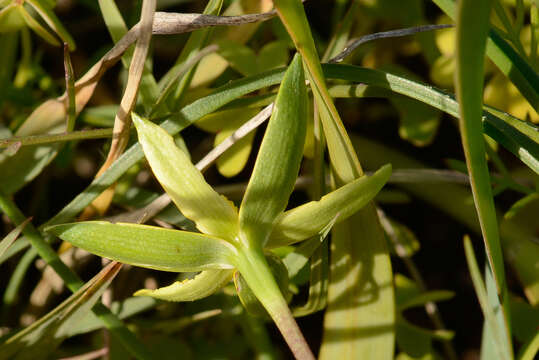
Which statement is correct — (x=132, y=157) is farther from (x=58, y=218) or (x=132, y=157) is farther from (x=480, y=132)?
Result: (x=480, y=132)

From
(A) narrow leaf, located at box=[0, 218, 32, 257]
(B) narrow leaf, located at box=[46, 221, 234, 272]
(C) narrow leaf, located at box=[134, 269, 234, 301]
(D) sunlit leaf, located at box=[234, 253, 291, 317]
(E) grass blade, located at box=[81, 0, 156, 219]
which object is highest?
(E) grass blade, located at box=[81, 0, 156, 219]

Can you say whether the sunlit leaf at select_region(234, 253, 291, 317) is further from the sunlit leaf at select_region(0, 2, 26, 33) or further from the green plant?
the sunlit leaf at select_region(0, 2, 26, 33)

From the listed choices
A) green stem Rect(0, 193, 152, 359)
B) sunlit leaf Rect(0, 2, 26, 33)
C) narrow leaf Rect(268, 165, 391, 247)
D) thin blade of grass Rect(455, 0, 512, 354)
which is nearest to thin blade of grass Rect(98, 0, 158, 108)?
sunlit leaf Rect(0, 2, 26, 33)

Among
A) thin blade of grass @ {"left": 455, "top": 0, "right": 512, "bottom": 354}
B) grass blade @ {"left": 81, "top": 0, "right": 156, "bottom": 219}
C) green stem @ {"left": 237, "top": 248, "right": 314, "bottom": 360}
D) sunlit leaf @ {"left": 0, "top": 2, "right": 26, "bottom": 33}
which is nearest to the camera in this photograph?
thin blade of grass @ {"left": 455, "top": 0, "right": 512, "bottom": 354}

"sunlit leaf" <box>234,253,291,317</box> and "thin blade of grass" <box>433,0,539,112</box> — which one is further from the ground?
"thin blade of grass" <box>433,0,539,112</box>

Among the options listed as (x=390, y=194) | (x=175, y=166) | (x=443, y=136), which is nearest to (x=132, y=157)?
(x=175, y=166)

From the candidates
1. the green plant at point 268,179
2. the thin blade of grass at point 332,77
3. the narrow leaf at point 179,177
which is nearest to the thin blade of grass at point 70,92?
the green plant at point 268,179

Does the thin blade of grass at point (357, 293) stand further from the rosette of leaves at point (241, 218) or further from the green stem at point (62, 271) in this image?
the green stem at point (62, 271)
